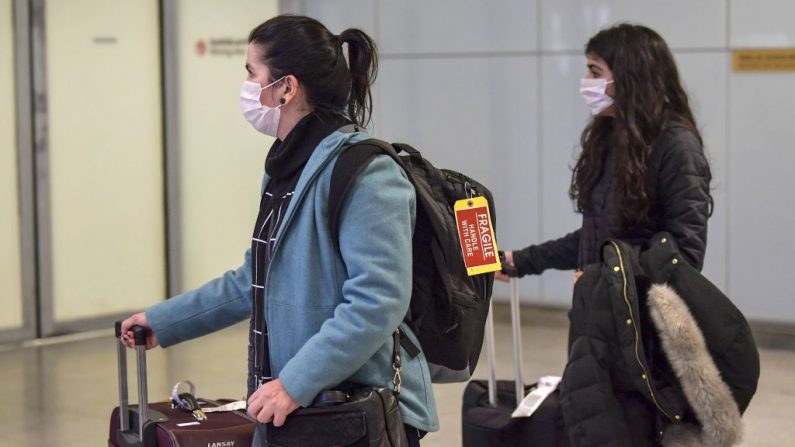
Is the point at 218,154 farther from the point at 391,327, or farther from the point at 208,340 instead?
the point at 391,327

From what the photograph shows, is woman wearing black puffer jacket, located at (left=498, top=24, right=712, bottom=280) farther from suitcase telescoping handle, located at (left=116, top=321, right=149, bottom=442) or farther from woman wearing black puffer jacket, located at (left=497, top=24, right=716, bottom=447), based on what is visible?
suitcase telescoping handle, located at (left=116, top=321, right=149, bottom=442)

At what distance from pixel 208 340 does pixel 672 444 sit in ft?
16.8

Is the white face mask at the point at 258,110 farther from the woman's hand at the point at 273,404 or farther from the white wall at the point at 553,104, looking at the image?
the white wall at the point at 553,104

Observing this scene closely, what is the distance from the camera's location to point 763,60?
7082mm

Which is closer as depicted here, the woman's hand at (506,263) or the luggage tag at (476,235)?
the luggage tag at (476,235)

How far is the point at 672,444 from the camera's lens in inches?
126

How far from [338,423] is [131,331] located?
0.71 metres

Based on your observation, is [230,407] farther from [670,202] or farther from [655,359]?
[670,202]

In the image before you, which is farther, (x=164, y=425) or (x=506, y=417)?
(x=506, y=417)

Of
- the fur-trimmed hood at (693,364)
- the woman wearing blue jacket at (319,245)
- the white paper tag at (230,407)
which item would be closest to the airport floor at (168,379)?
the fur-trimmed hood at (693,364)

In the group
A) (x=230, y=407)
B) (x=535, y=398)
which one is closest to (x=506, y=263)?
(x=535, y=398)

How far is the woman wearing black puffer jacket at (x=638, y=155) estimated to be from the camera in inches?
138

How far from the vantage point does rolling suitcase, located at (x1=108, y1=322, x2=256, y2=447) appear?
273 centimetres

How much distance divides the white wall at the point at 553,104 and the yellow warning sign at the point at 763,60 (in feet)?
0.14
